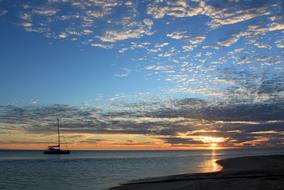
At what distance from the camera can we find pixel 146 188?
3272 cm

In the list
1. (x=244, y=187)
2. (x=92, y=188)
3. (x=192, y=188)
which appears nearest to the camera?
(x=244, y=187)

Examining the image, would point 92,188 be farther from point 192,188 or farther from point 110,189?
point 192,188

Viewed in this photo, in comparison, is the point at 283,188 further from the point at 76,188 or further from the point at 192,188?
the point at 76,188

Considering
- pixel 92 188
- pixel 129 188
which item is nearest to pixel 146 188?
pixel 129 188

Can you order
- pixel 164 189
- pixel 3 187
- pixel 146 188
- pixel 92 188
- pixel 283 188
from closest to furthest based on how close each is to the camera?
1. pixel 283 188
2. pixel 164 189
3. pixel 146 188
4. pixel 92 188
5. pixel 3 187

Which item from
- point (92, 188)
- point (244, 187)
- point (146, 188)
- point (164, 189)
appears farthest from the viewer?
point (92, 188)

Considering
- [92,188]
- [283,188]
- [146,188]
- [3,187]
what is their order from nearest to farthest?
1. [283,188]
2. [146,188]
3. [92,188]
4. [3,187]

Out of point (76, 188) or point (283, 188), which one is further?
point (76, 188)

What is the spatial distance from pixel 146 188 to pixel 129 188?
95.4 inches

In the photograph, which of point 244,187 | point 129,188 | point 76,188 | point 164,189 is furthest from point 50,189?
point 244,187

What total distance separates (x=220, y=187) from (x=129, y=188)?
478 inches

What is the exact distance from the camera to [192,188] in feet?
85.1

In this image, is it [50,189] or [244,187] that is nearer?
[244,187]

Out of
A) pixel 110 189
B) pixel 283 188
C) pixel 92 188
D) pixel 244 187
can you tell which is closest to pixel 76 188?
pixel 92 188
